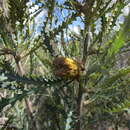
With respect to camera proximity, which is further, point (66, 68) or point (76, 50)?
point (76, 50)

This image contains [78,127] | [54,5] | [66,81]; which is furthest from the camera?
[54,5]

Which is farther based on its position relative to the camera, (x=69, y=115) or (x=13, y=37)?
(x=13, y=37)

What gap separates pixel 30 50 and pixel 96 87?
38cm

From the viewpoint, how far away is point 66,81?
87cm

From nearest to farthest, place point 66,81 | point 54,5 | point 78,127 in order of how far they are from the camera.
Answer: point 66,81
point 78,127
point 54,5

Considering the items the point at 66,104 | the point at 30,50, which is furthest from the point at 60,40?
the point at 66,104

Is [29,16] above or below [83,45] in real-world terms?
above

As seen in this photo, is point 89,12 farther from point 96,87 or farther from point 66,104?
point 66,104

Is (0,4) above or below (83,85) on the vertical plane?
above

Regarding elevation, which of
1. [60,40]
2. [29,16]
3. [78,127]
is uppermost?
[29,16]

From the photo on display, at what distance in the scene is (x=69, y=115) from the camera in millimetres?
908

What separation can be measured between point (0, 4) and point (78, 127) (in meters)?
0.61

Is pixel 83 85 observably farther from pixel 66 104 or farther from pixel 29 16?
pixel 29 16

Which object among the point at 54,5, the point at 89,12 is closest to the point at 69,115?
the point at 89,12
